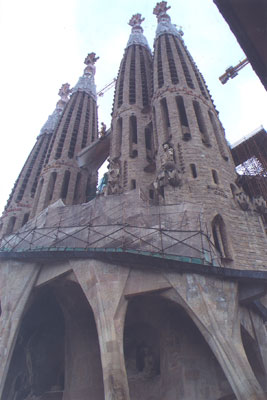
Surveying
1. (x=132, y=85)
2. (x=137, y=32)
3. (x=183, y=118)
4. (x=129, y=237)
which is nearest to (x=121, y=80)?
(x=132, y=85)

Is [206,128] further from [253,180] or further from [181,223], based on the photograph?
[181,223]

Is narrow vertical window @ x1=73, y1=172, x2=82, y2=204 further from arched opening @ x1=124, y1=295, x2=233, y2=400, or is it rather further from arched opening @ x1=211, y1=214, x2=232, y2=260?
arched opening @ x1=124, y1=295, x2=233, y2=400

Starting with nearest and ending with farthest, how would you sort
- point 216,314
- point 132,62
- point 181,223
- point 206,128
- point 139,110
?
point 216,314 < point 181,223 < point 206,128 < point 139,110 < point 132,62

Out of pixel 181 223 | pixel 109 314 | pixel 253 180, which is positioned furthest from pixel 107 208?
pixel 253 180

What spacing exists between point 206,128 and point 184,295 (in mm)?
13218

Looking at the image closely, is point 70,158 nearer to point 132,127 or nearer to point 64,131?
point 64,131

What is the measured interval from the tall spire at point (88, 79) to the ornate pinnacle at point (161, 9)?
10.8 m

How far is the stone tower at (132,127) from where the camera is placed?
23.9 metres

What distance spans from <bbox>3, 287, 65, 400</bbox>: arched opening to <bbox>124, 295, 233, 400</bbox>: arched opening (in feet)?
11.4

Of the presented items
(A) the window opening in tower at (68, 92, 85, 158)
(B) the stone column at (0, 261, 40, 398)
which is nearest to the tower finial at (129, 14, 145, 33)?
(A) the window opening in tower at (68, 92, 85, 158)

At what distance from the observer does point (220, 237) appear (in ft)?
52.6

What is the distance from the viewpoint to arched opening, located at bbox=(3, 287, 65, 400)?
1570cm

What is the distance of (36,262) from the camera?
15.3 metres

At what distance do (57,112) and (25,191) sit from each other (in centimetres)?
1833
